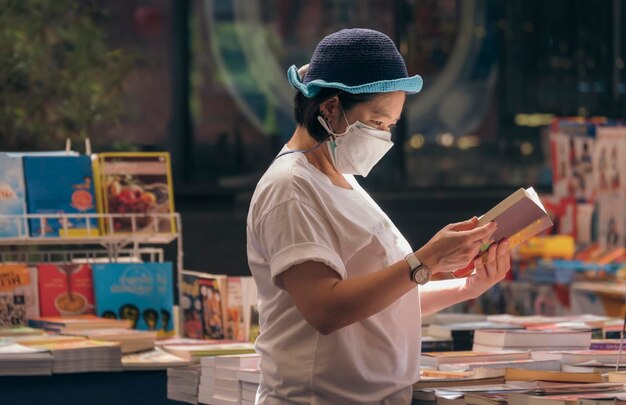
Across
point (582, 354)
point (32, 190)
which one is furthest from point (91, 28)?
point (582, 354)

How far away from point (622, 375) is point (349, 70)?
1.15 meters

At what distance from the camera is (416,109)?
31.7ft

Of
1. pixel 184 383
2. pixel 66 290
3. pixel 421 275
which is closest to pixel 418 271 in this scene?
pixel 421 275

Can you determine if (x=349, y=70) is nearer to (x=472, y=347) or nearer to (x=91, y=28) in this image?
(x=472, y=347)

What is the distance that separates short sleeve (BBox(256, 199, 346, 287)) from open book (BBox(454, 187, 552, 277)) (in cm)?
41

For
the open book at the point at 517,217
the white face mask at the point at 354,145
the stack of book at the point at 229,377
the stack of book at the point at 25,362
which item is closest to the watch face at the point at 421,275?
the open book at the point at 517,217

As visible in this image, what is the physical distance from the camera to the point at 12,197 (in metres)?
5.07

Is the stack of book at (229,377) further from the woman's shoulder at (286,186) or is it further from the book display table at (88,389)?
the woman's shoulder at (286,186)

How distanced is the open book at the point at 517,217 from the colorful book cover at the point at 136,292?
74.0 inches

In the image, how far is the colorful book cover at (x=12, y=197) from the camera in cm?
504

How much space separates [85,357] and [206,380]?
56 centimetres

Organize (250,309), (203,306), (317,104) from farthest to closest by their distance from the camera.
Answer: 1. (203,306)
2. (250,309)
3. (317,104)

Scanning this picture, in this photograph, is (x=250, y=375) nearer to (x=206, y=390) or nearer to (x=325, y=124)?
(x=206, y=390)

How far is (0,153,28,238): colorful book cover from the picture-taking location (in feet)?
16.5
